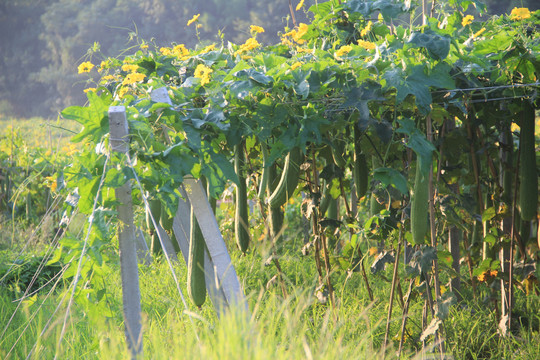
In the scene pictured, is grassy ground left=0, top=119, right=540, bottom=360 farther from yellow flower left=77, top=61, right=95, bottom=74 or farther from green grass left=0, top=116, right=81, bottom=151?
yellow flower left=77, top=61, right=95, bottom=74

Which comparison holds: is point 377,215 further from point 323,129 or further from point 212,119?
point 212,119

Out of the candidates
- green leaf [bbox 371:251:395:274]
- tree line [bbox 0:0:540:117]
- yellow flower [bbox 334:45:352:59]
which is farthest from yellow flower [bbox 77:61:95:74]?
tree line [bbox 0:0:540:117]

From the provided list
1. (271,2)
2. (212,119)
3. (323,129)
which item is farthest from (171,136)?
(271,2)

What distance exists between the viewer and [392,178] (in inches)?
73.0

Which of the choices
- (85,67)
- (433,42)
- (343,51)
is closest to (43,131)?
(85,67)

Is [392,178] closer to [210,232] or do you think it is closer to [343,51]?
[343,51]

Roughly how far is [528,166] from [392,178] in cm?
67

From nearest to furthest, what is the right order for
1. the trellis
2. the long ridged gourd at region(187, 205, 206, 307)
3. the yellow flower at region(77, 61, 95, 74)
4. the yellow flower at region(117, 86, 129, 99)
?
1. the trellis
2. the yellow flower at region(117, 86, 129, 99)
3. the long ridged gourd at region(187, 205, 206, 307)
4. the yellow flower at region(77, 61, 95, 74)

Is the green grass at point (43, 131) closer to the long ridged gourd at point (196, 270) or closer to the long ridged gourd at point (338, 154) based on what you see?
the long ridged gourd at point (196, 270)

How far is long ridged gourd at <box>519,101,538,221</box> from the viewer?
215cm

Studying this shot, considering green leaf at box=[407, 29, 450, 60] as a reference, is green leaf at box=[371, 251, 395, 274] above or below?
below

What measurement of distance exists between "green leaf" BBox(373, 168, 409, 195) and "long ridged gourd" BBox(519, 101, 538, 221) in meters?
0.63

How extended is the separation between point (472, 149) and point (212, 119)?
1.32 m

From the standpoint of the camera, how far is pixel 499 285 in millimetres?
2609
